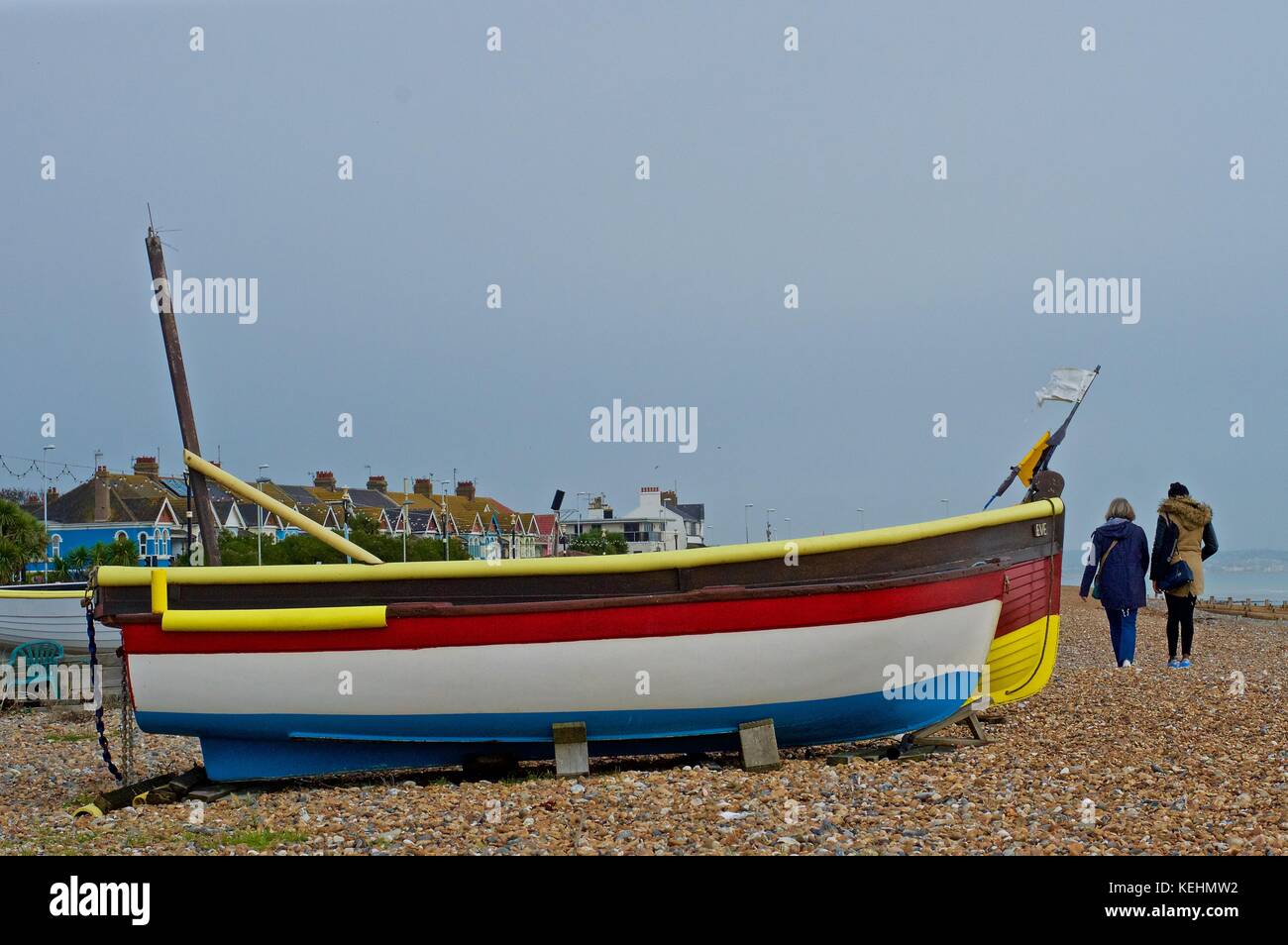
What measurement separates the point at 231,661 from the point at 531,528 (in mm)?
92908

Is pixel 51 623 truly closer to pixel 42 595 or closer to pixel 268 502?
pixel 42 595

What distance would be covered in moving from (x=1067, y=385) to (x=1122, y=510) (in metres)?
2.57

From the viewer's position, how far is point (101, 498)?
209 feet

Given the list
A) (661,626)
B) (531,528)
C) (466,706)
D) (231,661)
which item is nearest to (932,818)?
(661,626)

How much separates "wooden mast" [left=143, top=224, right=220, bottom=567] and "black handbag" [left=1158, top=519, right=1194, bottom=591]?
8.90 meters

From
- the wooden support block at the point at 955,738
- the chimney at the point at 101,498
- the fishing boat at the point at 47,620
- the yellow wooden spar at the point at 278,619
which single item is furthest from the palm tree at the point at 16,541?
the wooden support block at the point at 955,738

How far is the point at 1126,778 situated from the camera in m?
7.17

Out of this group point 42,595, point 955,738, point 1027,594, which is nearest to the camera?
point 955,738

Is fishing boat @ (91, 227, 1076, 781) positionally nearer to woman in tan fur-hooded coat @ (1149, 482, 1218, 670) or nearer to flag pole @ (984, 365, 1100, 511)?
flag pole @ (984, 365, 1100, 511)

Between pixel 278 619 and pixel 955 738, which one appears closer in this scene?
pixel 278 619

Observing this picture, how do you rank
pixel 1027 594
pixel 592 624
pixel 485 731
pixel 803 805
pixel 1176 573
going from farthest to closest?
1. pixel 1176 573
2. pixel 1027 594
3. pixel 485 731
4. pixel 592 624
5. pixel 803 805

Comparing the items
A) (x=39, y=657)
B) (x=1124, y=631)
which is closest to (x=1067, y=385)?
(x=1124, y=631)

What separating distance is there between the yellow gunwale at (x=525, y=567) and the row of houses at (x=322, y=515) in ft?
117
